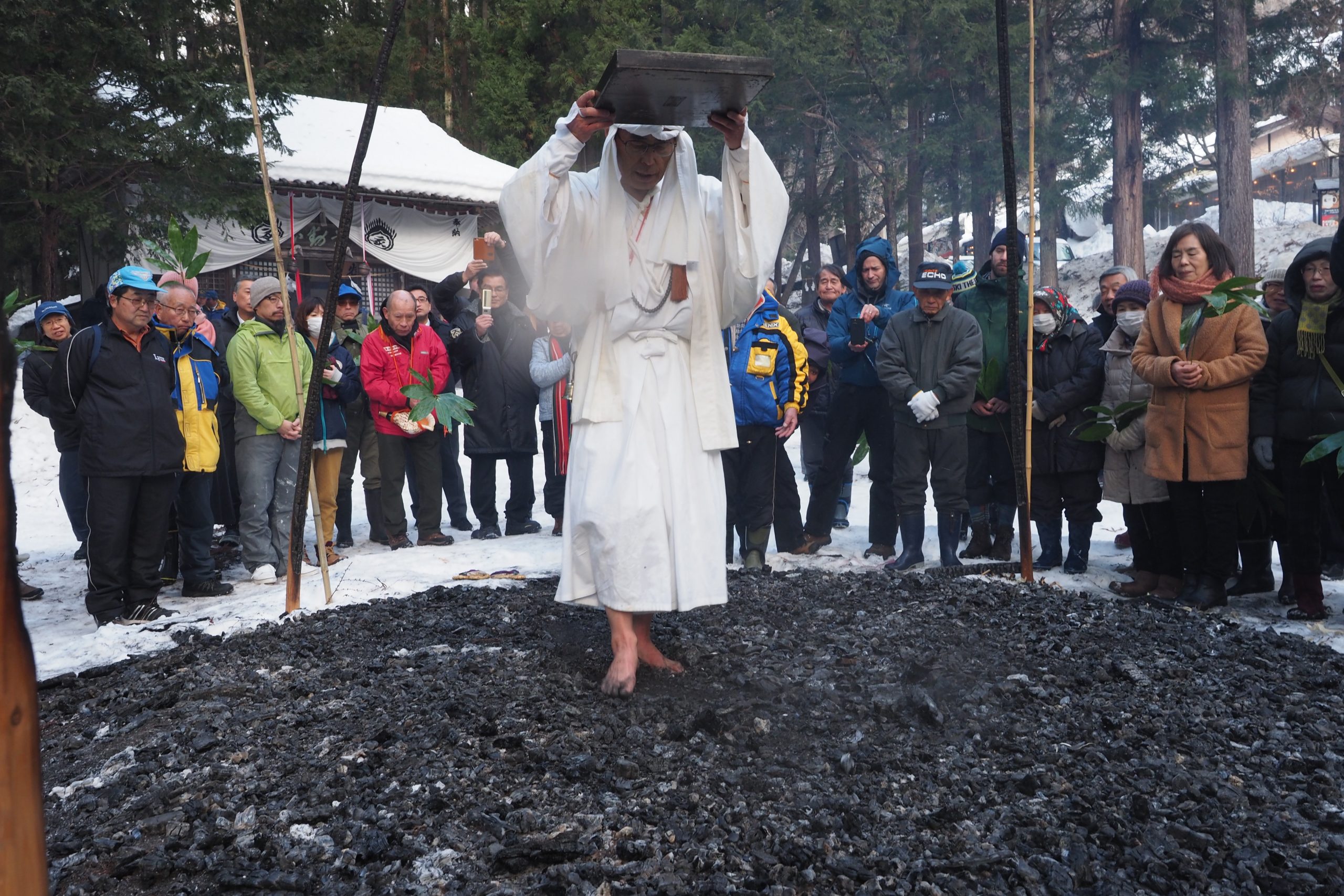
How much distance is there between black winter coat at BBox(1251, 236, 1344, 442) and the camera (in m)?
5.23

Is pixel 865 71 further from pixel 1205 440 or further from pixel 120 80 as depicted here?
pixel 1205 440

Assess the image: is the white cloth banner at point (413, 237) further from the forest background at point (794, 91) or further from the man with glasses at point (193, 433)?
the man with glasses at point (193, 433)

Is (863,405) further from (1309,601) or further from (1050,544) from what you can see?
(1309,601)

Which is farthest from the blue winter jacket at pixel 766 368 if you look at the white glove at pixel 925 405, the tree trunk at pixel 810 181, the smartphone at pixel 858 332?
the tree trunk at pixel 810 181

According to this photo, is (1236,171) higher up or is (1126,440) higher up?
(1236,171)

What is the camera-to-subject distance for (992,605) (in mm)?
5133

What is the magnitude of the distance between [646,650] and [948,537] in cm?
310

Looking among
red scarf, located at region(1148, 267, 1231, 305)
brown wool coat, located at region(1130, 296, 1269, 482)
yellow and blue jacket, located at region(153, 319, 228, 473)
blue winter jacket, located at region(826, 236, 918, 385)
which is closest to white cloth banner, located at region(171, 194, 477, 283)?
yellow and blue jacket, located at region(153, 319, 228, 473)

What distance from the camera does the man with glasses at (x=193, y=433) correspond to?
6.31 m

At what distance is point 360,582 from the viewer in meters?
6.23

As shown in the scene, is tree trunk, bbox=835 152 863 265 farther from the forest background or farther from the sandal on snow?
the sandal on snow

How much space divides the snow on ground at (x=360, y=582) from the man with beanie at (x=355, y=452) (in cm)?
20

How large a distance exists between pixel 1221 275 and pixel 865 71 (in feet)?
37.9

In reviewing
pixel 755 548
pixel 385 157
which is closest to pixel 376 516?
pixel 755 548
